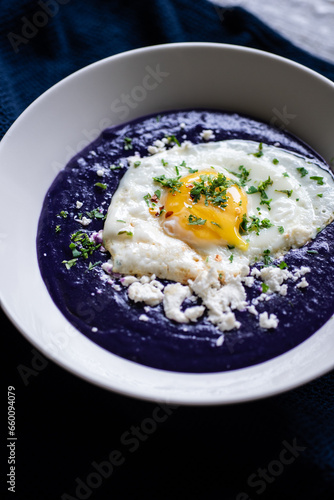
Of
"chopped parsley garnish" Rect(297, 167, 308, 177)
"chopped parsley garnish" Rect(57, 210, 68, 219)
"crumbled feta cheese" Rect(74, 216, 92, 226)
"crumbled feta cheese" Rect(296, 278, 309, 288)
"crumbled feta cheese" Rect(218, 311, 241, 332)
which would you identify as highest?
"chopped parsley garnish" Rect(297, 167, 308, 177)

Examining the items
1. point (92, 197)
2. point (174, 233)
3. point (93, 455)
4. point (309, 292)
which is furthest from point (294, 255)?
point (93, 455)

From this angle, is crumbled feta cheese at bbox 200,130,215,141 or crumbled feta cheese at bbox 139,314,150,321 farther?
crumbled feta cheese at bbox 200,130,215,141

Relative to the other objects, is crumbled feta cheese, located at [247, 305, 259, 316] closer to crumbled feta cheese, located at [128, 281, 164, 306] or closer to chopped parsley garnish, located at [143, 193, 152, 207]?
crumbled feta cheese, located at [128, 281, 164, 306]

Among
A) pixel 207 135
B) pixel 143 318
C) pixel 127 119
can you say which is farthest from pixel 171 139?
pixel 143 318

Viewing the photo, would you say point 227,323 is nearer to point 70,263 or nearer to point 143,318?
point 143,318

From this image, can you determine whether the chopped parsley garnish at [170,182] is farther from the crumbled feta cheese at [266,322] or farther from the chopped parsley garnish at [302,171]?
the crumbled feta cheese at [266,322]

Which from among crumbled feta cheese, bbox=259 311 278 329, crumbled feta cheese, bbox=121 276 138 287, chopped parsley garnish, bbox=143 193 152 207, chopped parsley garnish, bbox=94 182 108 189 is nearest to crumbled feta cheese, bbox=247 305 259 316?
crumbled feta cheese, bbox=259 311 278 329

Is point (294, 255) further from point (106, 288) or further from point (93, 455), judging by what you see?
point (93, 455)
